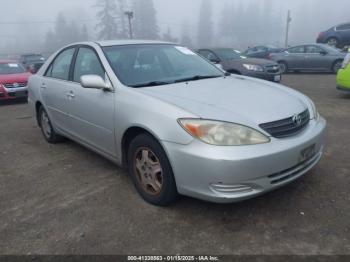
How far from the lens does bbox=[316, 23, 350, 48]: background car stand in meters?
20.5

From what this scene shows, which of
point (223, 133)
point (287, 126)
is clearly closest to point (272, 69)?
point (287, 126)

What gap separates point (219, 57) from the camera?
10883mm

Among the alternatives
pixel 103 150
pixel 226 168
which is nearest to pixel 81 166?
pixel 103 150

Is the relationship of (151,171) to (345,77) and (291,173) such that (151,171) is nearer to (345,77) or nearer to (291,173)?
(291,173)

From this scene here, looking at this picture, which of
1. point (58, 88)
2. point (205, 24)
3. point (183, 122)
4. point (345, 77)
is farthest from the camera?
point (205, 24)

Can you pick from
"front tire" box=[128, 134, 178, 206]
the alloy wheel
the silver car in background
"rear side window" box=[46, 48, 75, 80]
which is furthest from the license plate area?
"rear side window" box=[46, 48, 75, 80]

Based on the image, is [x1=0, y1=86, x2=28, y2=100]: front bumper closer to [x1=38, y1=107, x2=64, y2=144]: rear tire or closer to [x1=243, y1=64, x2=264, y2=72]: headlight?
[x1=38, y1=107, x2=64, y2=144]: rear tire

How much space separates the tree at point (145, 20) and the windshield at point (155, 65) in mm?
78149

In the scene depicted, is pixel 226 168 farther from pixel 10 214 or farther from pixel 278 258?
pixel 10 214

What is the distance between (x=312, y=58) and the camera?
15219 mm

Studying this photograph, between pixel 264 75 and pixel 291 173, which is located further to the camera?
pixel 264 75

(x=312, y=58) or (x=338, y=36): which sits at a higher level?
(x=338, y=36)

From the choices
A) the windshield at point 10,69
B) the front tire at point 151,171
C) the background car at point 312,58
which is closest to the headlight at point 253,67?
the background car at point 312,58

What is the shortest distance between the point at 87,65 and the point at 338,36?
20.3m
